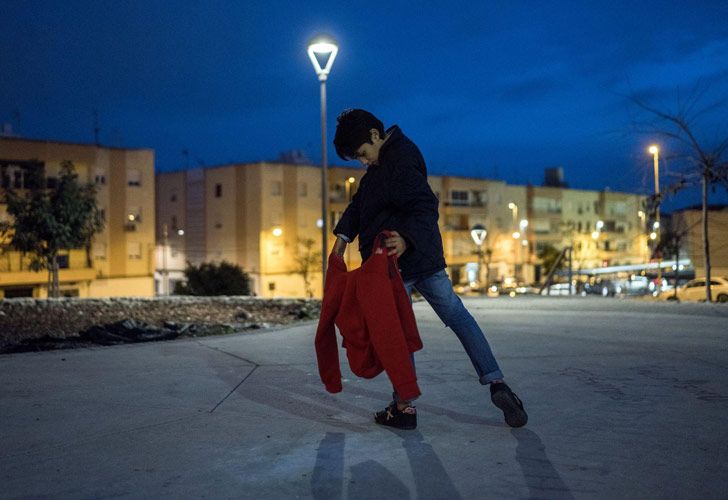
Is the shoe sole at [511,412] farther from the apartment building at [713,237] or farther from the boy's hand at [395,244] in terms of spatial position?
the apartment building at [713,237]

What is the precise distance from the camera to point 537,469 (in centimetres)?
286

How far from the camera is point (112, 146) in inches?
1816

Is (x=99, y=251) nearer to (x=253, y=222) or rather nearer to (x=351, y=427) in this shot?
(x=253, y=222)

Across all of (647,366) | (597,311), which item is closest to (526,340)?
(647,366)

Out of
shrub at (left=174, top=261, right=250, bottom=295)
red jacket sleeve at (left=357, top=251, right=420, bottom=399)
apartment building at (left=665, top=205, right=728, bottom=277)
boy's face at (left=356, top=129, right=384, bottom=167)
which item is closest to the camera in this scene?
red jacket sleeve at (left=357, top=251, right=420, bottom=399)

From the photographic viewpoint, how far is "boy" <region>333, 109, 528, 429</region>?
3.54 m

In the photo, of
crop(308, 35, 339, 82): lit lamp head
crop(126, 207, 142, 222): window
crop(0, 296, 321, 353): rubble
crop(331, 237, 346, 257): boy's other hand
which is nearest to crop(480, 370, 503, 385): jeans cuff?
crop(331, 237, 346, 257): boy's other hand

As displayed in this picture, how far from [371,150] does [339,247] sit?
0.53m

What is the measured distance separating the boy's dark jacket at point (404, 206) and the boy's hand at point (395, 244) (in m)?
0.04

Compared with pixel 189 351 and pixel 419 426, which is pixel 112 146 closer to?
pixel 189 351

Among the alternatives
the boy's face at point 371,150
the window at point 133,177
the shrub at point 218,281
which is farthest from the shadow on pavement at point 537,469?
the window at point 133,177

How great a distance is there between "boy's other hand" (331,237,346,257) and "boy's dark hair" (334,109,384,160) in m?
0.45

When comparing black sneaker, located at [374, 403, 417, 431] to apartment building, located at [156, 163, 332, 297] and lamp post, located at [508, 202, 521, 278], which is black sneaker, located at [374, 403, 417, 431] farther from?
lamp post, located at [508, 202, 521, 278]

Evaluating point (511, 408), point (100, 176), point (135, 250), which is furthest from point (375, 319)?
point (135, 250)
